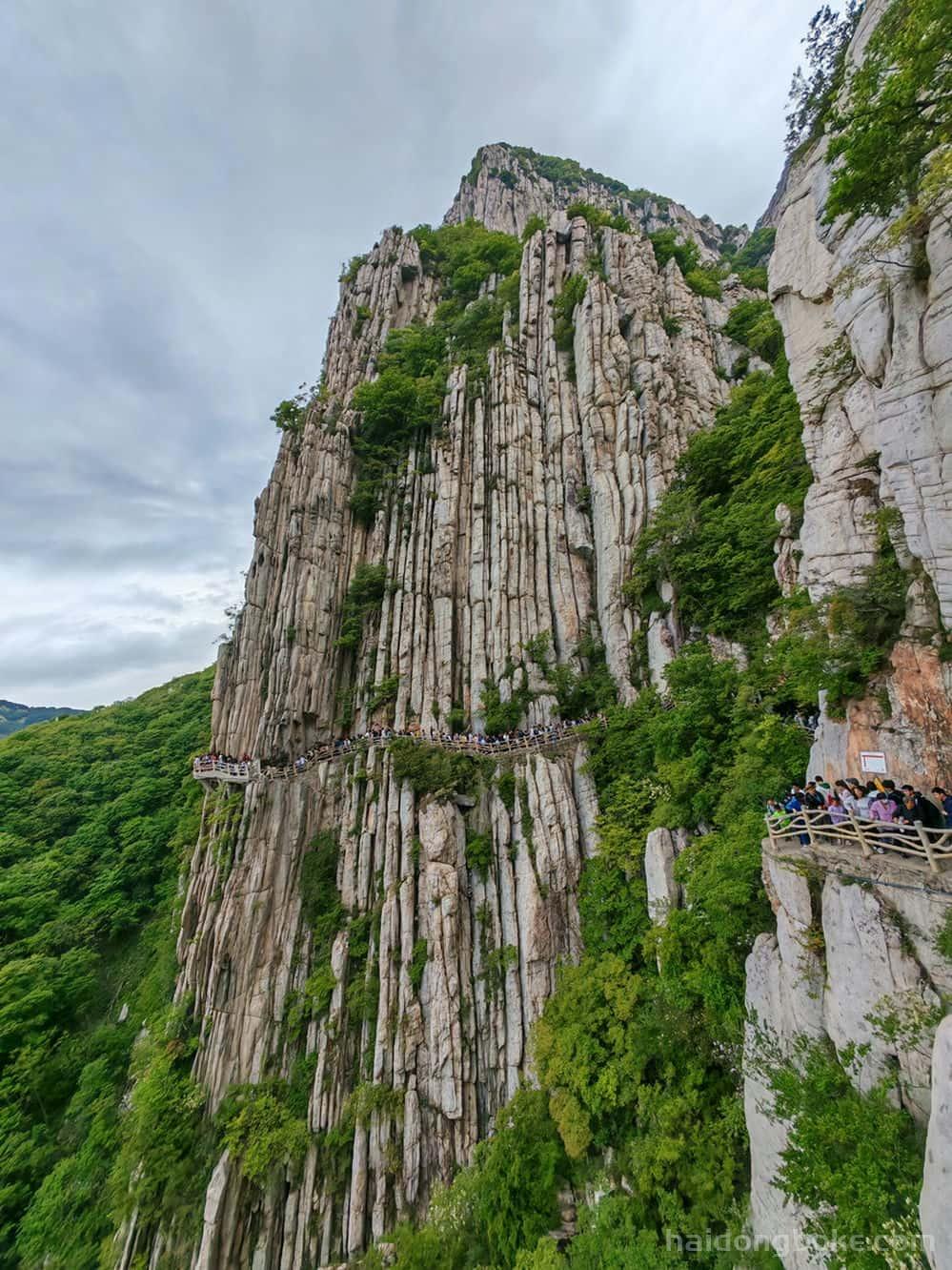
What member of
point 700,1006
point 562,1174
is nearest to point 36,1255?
point 562,1174

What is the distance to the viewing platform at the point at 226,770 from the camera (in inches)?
756

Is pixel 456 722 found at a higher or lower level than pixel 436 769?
higher

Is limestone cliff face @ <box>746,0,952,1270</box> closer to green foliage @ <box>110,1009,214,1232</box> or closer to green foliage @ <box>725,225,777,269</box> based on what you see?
green foliage @ <box>110,1009,214,1232</box>

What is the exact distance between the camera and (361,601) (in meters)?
23.7

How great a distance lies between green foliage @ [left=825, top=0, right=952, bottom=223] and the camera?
19.7 feet

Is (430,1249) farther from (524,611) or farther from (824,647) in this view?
(524,611)

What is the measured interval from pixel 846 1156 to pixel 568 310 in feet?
117

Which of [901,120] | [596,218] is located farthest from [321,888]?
[596,218]

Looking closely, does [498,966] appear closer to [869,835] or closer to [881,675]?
[869,835]

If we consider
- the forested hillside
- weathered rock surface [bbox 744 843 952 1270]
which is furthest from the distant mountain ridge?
weathered rock surface [bbox 744 843 952 1270]

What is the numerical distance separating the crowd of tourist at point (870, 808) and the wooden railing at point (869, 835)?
16mm

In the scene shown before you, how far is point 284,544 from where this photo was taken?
23.7 metres

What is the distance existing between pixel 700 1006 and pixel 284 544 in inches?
986

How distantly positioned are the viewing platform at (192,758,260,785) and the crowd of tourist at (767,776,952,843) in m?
19.7
